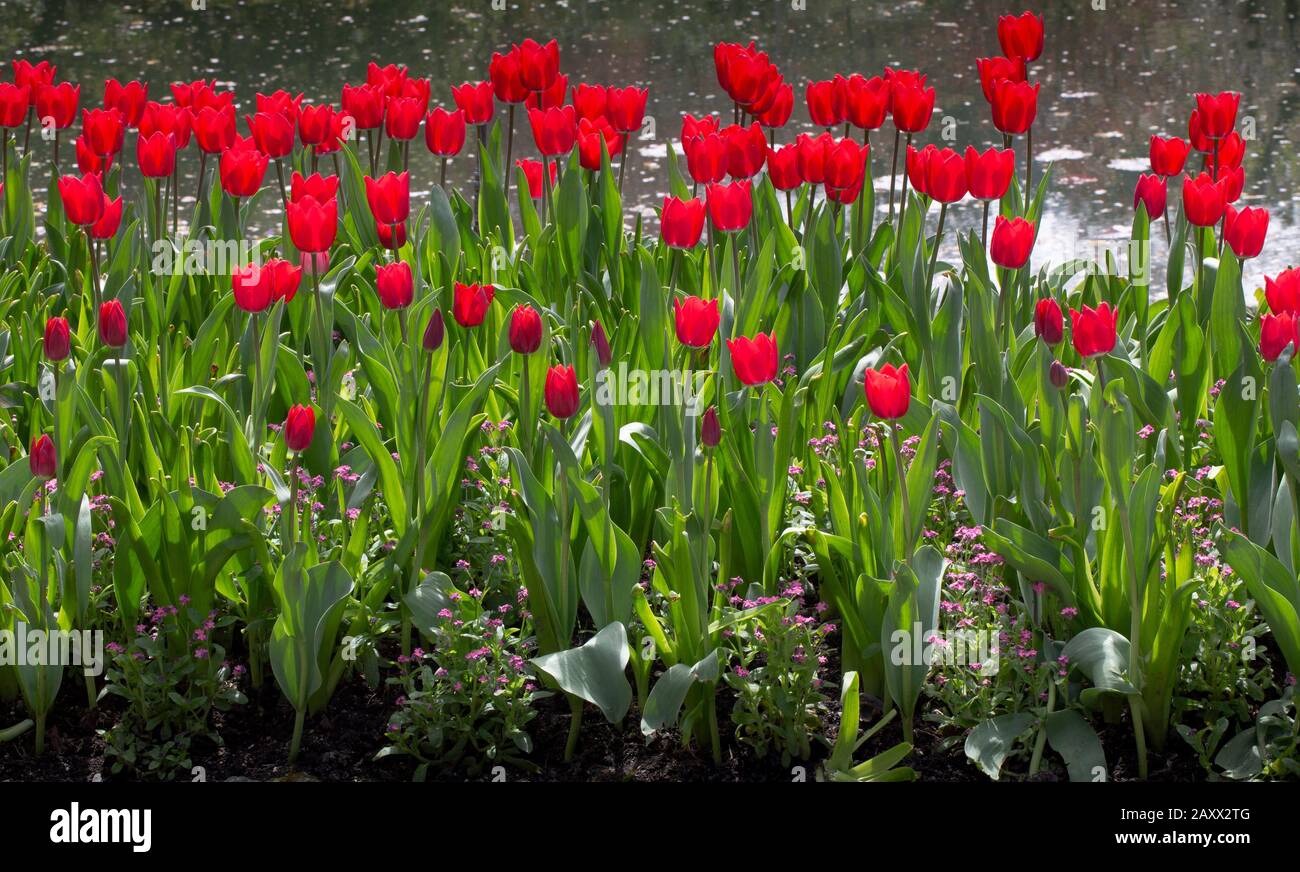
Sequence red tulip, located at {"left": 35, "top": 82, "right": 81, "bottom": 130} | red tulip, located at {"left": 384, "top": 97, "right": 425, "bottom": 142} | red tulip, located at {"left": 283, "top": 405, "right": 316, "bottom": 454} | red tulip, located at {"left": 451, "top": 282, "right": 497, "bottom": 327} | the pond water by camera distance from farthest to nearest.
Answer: the pond water, red tulip, located at {"left": 35, "top": 82, "right": 81, "bottom": 130}, red tulip, located at {"left": 384, "top": 97, "right": 425, "bottom": 142}, red tulip, located at {"left": 451, "top": 282, "right": 497, "bottom": 327}, red tulip, located at {"left": 283, "top": 405, "right": 316, "bottom": 454}

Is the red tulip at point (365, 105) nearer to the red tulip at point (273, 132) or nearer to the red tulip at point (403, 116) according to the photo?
the red tulip at point (403, 116)

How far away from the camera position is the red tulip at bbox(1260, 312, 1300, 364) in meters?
2.47

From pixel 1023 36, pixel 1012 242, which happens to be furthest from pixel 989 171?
pixel 1023 36

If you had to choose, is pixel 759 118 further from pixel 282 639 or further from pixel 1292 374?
pixel 282 639

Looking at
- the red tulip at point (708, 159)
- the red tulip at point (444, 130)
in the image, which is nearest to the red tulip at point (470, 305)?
the red tulip at point (708, 159)

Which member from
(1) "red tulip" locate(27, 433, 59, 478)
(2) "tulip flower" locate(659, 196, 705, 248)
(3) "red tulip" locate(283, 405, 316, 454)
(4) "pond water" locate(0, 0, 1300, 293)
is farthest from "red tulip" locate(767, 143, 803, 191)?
(4) "pond water" locate(0, 0, 1300, 293)

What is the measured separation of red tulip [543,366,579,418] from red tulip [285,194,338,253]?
1.74 feet

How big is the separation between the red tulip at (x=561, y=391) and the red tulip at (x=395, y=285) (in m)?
0.38

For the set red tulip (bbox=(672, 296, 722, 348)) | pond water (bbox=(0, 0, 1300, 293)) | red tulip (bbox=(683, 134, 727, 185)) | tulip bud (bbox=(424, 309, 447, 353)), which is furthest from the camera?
pond water (bbox=(0, 0, 1300, 293))

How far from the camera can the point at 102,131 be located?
11.8ft

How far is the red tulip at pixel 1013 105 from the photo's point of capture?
132 inches

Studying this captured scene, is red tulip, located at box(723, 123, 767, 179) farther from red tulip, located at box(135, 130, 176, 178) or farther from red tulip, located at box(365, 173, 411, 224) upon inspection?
red tulip, located at box(135, 130, 176, 178)
